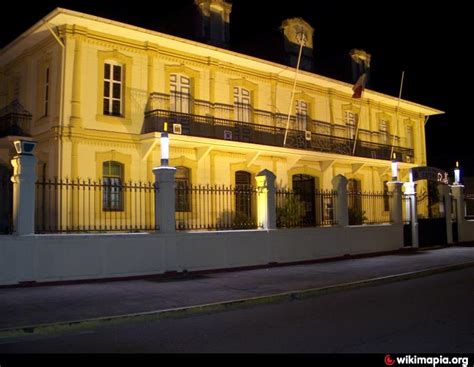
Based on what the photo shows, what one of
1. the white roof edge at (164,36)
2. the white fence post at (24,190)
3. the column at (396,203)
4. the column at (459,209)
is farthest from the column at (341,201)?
the white fence post at (24,190)

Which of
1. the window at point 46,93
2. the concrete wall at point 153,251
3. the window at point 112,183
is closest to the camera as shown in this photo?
the concrete wall at point 153,251

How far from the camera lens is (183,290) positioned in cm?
1077

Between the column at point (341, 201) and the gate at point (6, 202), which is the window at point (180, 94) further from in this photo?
the column at point (341, 201)

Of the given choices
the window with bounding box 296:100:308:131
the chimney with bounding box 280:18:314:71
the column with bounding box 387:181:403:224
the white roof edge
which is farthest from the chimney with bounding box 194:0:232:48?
the column with bounding box 387:181:403:224

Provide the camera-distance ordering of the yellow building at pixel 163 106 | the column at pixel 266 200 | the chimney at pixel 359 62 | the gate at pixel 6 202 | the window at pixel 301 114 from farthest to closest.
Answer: the chimney at pixel 359 62 < the window at pixel 301 114 < the yellow building at pixel 163 106 < the column at pixel 266 200 < the gate at pixel 6 202

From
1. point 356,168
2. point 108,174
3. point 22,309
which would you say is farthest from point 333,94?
point 22,309

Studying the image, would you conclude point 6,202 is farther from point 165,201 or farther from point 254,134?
point 254,134

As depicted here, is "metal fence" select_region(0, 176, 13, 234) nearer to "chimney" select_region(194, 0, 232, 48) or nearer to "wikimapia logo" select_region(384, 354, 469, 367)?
"wikimapia logo" select_region(384, 354, 469, 367)

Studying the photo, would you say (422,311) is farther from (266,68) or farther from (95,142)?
(266,68)

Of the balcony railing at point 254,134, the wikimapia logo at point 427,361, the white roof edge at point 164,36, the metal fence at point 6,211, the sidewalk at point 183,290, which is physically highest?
the white roof edge at point 164,36

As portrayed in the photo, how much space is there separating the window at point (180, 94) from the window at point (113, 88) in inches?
84.0

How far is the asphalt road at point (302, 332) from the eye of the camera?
618cm

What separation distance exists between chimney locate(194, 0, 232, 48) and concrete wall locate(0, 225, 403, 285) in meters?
10.5

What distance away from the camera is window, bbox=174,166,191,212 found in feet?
64.7
